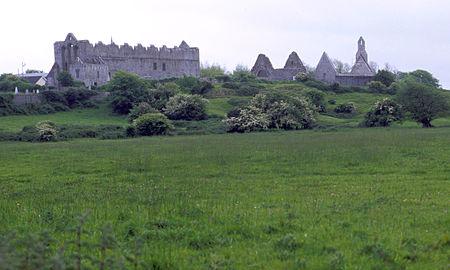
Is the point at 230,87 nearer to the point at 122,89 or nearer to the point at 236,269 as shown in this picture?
the point at 122,89

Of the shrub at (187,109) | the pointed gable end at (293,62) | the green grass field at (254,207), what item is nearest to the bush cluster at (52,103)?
the shrub at (187,109)

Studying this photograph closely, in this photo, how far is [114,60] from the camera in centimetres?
Result: 8619

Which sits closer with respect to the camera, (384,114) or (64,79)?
(384,114)

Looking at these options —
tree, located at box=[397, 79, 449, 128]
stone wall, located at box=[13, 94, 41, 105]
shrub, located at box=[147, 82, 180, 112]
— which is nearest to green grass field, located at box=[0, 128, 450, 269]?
tree, located at box=[397, 79, 449, 128]

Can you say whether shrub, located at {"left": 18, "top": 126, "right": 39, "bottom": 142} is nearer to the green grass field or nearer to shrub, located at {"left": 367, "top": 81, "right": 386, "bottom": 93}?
the green grass field

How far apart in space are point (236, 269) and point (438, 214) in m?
4.54

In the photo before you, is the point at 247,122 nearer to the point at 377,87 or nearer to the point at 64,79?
the point at 64,79

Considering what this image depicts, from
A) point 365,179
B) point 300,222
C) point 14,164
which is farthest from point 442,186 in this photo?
point 14,164

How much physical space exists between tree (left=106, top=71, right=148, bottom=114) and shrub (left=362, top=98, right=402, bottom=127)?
90.2 ft

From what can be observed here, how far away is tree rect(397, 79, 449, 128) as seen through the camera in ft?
133

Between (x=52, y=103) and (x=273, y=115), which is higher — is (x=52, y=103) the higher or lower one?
the higher one

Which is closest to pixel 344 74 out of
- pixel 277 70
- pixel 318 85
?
pixel 318 85

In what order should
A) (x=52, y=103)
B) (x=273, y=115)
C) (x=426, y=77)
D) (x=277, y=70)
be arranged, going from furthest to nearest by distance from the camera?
(x=426, y=77) < (x=277, y=70) < (x=52, y=103) < (x=273, y=115)

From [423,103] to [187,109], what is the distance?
2472 cm
